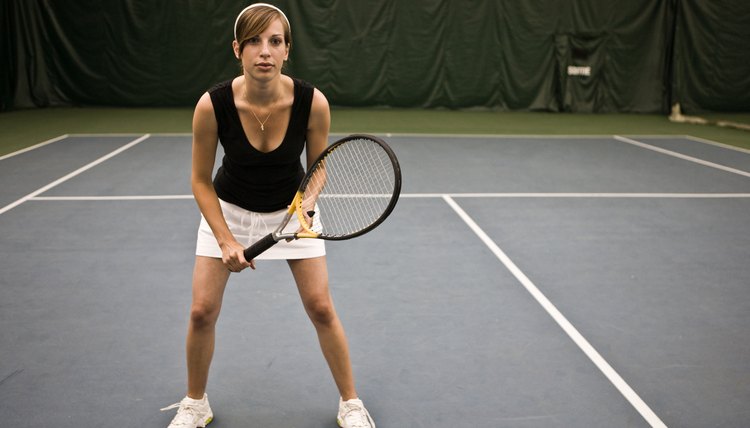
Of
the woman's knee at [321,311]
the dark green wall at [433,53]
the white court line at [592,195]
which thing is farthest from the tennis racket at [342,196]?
the dark green wall at [433,53]

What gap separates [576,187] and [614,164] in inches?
57.3

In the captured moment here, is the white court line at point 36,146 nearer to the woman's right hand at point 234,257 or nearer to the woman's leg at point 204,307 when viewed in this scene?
the woman's leg at point 204,307

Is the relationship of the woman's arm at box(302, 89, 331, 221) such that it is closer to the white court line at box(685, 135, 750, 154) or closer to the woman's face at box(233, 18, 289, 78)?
the woman's face at box(233, 18, 289, 78)

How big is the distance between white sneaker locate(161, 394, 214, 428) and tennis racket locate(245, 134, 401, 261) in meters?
0.64

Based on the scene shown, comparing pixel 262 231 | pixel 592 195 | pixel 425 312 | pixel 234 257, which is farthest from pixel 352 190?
pixel 234 257

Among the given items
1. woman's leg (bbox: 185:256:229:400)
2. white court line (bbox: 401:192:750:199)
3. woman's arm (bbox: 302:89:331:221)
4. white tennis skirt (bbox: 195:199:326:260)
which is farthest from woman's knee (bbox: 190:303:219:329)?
white court line (bbox: 401:192:750:199)

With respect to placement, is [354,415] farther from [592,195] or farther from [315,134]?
[592,195]

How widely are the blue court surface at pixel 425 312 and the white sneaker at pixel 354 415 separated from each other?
10 cm

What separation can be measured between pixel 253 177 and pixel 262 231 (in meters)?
0.19

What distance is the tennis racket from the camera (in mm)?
2242

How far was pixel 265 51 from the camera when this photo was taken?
2.13m

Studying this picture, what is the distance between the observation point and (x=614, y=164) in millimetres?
7949

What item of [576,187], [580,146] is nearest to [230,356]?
[576,187]

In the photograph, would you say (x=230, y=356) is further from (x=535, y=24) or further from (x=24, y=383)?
(x=535, y=24)
